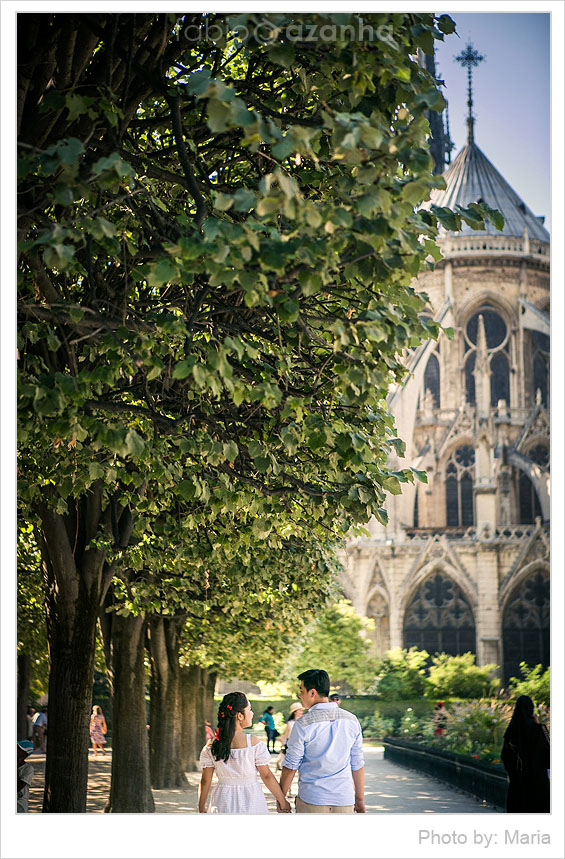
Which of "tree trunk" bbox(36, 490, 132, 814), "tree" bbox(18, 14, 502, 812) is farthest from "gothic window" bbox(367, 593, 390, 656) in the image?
"tree" bbox(18, 14, 502, 812)

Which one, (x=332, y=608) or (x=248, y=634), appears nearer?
(x=248, y=634)

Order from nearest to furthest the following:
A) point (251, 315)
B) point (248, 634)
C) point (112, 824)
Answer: point (112, 824)
point (251, 315)
point (248, 634)

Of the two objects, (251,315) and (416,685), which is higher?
(251,315)

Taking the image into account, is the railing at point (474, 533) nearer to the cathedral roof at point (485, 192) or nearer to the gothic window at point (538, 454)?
the gothic window at point (538, 454)

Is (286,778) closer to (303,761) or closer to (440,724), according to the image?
(303,761)

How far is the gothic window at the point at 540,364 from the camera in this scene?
63938 millimetres

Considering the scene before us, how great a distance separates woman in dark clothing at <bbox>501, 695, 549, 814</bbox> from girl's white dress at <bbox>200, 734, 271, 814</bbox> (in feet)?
10.7

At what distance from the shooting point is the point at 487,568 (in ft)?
194

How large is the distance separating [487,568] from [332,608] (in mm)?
12094

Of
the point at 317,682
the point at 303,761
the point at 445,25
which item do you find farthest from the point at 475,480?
the point at 445,25

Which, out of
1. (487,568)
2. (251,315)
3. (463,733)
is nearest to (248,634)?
(463,733)

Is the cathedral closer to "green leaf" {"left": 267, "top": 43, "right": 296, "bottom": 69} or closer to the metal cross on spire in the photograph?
the metal cross on spire

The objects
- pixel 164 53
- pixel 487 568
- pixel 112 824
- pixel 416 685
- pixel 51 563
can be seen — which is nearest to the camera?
pixel 112 824
